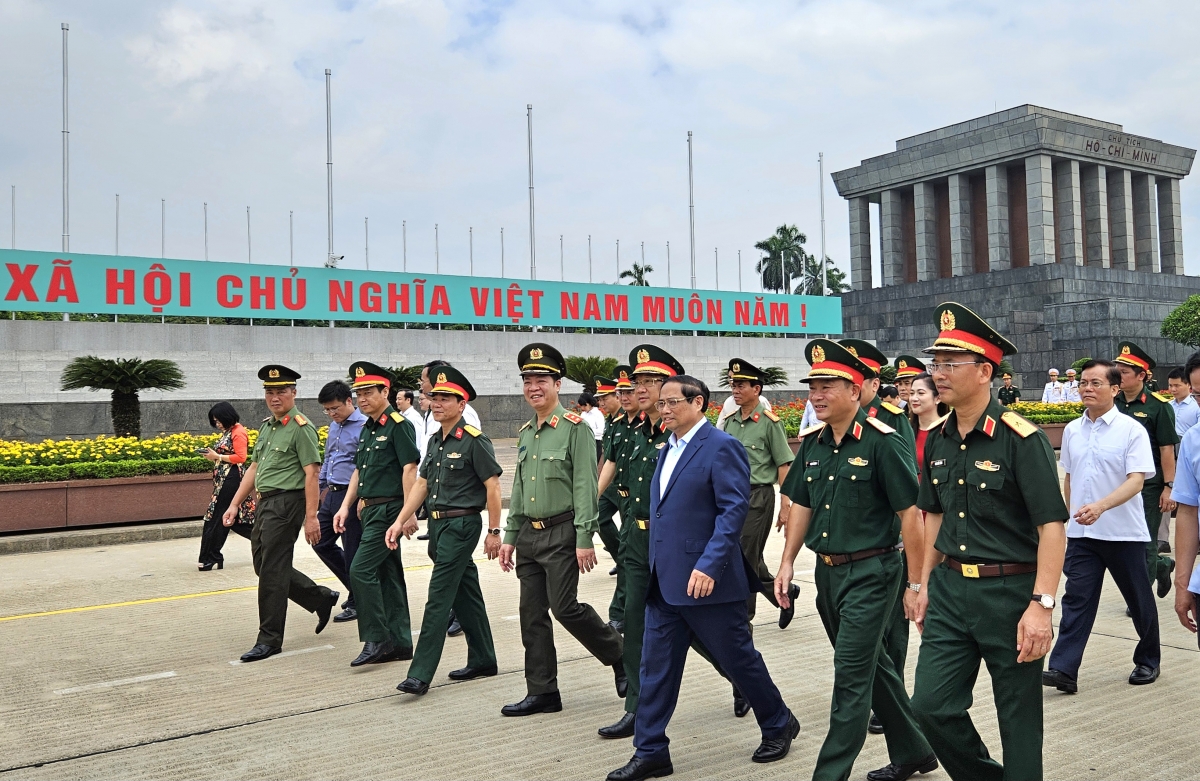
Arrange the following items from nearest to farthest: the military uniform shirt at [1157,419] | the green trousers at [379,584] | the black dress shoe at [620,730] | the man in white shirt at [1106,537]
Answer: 1. the black dress shoe at [620,730]
2. the man in white shirt at [1106,537]
3. the green trousers at [379,584]
4. the military uniform shirt at [1157,419]

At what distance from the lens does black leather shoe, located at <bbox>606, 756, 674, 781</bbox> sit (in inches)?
163

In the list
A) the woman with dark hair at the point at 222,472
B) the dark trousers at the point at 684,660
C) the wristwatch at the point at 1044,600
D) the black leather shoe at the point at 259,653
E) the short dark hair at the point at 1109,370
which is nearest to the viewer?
the wristwatch at the point at 1044,600

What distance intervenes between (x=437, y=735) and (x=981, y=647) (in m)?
2.58

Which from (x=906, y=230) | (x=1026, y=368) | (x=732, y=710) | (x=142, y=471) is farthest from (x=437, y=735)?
(x=906, y=230)

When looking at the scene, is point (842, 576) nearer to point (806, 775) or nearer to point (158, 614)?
point (806, 775)

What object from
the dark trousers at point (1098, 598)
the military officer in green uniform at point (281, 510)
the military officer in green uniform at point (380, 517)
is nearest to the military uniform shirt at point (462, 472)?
the military officer in green uniform at point (380, 517)

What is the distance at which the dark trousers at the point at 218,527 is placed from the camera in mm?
9625

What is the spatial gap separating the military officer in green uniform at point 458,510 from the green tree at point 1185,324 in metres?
37.5

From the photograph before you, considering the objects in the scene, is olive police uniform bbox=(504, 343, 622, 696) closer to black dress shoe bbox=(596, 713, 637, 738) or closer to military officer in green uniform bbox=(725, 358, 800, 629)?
black dress shoe bbox=(596, 713, 637, 738)

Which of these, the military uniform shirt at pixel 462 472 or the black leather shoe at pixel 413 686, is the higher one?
the military uniform shirt at pixel 462 472

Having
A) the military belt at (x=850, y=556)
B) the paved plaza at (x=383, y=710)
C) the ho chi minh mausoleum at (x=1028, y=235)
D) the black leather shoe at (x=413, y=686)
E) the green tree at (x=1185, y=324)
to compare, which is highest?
the ho chi minh mausoleum at (x=1028, y=235)

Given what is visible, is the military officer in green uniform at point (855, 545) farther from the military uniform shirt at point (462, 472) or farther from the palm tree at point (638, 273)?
the palm tree at point (638, 273)

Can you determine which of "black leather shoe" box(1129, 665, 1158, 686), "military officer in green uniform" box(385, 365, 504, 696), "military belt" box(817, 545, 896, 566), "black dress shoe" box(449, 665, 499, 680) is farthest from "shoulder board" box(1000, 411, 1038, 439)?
"black dress shoe" box(449, 665, 499, 680)

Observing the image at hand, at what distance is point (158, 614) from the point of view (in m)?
7.90
